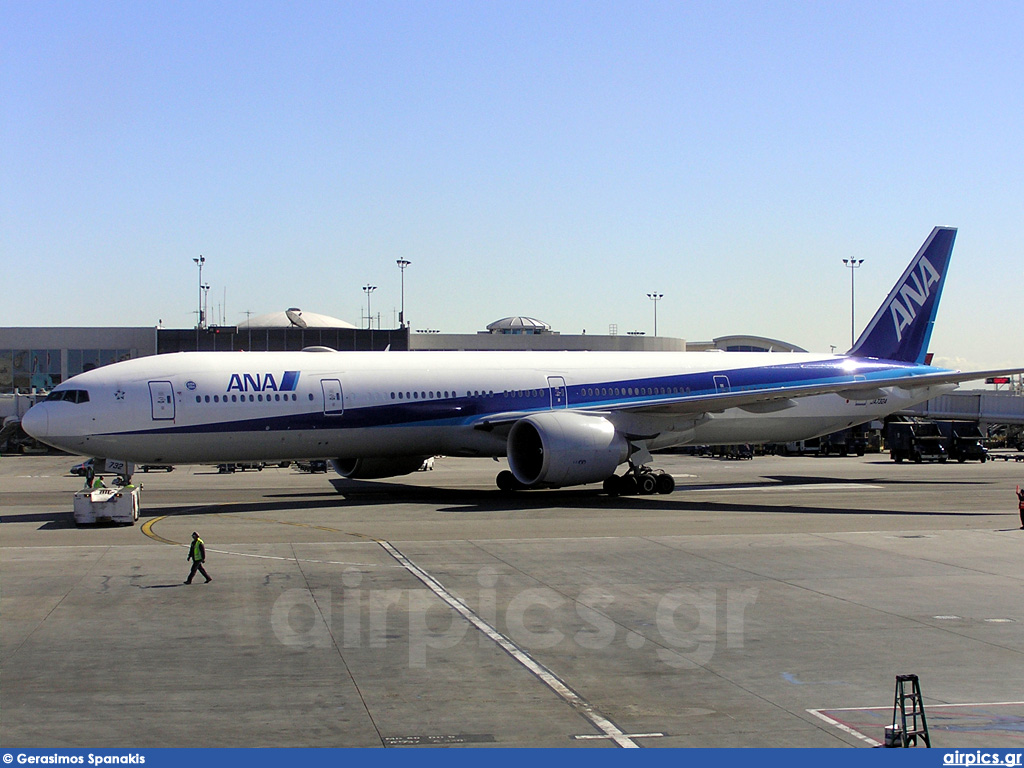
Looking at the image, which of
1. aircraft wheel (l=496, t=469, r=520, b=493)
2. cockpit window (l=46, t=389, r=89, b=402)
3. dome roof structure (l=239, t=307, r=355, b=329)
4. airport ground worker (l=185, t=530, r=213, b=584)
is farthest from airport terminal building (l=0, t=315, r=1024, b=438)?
airport ground worker (l=185, t=530, r=213, b=584)

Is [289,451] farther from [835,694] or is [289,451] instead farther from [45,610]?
[835,694]

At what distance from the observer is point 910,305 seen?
4634 cm

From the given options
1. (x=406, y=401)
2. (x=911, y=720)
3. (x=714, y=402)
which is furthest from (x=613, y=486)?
(x=911, y=720)

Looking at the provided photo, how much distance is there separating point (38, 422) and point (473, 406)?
14.1 m

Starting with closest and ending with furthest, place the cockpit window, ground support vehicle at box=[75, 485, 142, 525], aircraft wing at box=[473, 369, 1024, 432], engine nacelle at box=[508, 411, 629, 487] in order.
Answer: ground support vehicle at box=[75, 485, 142, 525]
the cockpit window
engine nacelle at box=[508, 411, 629, 487]
aircraft wing at box=[473, 369, 1024, 432]

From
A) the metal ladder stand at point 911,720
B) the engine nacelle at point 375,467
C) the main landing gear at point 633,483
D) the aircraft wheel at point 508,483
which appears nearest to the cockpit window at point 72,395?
the engine nacelle at point 375,467

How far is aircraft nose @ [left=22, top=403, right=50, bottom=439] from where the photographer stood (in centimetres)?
3105

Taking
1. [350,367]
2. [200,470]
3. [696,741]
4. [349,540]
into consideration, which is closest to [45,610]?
[349,540]

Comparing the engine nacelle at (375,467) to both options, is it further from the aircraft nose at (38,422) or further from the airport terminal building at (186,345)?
the airport terminal building at (186,345)

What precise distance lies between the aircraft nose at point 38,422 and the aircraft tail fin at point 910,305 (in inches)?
1277

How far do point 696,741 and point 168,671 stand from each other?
22.1ft

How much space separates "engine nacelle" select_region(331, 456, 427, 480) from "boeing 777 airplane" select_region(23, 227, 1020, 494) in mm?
61

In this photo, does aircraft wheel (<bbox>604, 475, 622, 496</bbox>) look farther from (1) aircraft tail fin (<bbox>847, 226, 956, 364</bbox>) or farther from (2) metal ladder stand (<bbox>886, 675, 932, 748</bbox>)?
(2) metal ladder stand (<bbox>886, 675, 932, 748</bbox>)

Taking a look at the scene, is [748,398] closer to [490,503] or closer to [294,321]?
[490,503]
